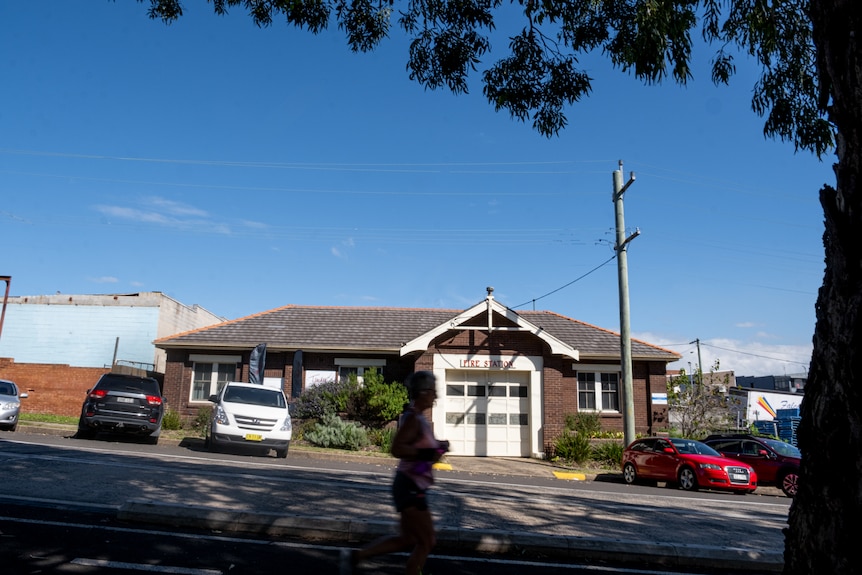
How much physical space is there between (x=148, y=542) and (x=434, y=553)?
2.80 metres

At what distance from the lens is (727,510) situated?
1090cm

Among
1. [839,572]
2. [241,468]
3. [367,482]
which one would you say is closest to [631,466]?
[367,482]

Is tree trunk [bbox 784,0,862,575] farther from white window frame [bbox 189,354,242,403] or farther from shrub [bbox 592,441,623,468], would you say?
white window frame [bbox 189,354,242,403]

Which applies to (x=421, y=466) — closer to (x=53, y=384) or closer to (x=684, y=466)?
(x=684, y=466)

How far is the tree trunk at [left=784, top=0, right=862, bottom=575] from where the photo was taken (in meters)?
3.19

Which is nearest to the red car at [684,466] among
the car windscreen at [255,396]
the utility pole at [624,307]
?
the utility pole at [624,307]

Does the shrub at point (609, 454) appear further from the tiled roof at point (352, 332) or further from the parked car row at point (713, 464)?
the tiled roof at point (352, 332)

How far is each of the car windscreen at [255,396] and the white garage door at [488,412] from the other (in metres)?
6.63

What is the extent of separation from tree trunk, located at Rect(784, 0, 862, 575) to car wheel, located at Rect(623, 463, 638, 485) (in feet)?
47.4

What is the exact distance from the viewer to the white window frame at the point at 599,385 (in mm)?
22578

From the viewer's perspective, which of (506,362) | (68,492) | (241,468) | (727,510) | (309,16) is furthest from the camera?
(506,362)

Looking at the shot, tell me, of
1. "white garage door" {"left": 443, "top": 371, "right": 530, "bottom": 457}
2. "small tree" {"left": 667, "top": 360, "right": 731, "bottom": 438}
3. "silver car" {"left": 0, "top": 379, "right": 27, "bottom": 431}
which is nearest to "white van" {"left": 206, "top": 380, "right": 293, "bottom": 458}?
"silver car" {"left": 0, "top": 379, "right": 27, "bottom": 431}

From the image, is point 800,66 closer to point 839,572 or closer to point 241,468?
point 839,572

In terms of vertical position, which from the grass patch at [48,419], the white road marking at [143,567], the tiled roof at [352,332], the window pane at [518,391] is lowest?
the white road marking at [143,567]
